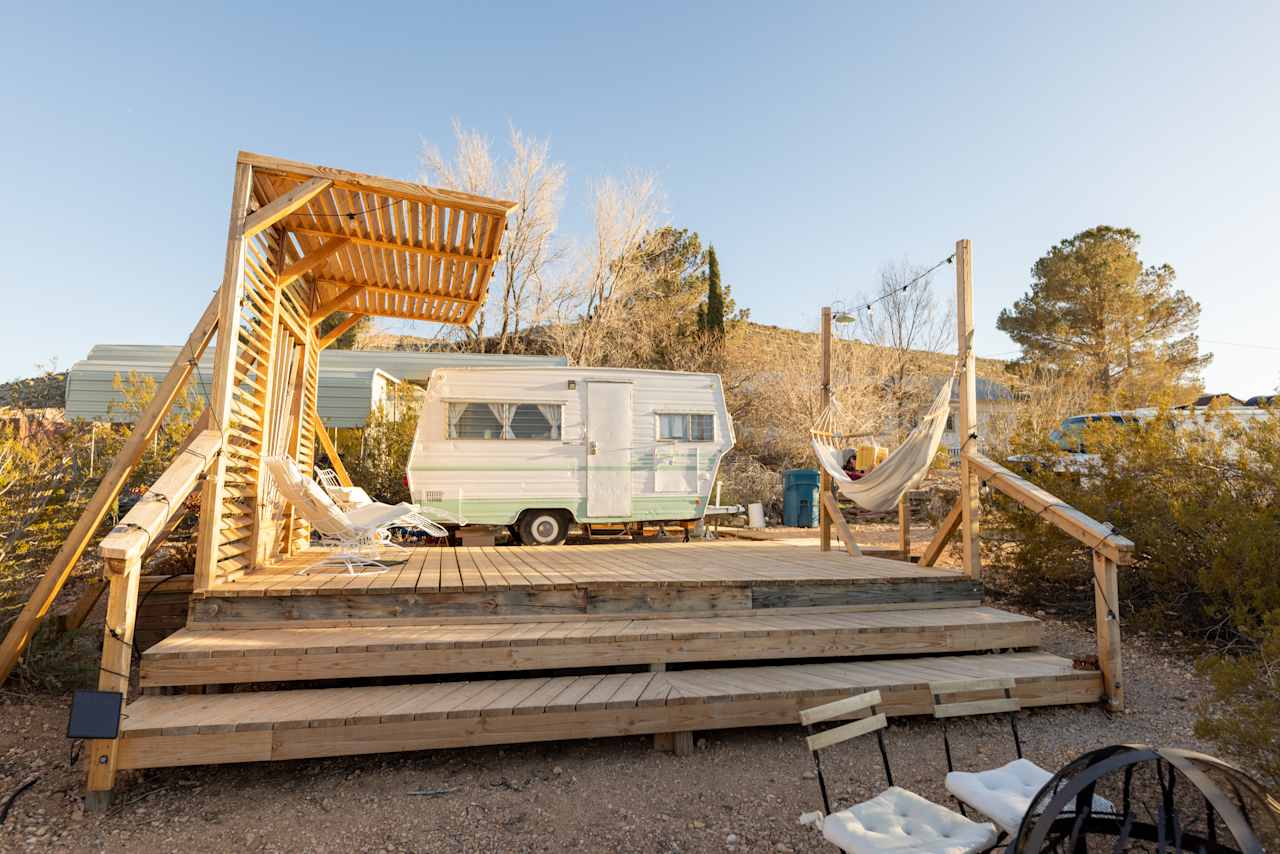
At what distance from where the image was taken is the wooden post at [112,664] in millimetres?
2637

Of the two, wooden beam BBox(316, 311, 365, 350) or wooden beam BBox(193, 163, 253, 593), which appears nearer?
wooden beam BBox(193, 163, 253, 593)

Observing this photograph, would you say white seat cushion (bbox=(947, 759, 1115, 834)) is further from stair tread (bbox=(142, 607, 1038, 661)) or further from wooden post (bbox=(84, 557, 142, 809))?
wooden post (bbox=(84, 557, 142, 809))

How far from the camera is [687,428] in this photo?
844 centimetres

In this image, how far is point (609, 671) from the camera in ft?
12.1

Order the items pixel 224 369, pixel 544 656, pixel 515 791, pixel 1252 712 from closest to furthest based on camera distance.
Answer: pixel 1252 712 → pixel 515 791 → pixel 544 656 → pixel 224 369

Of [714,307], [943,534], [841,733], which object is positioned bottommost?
[841,733]

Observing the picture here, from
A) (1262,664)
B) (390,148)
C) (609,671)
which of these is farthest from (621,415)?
(390,148)

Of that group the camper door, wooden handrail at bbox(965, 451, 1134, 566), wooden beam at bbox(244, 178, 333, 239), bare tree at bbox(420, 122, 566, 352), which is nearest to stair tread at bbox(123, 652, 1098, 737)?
wooden handrail at bbox(965, 451, 1134, 566)

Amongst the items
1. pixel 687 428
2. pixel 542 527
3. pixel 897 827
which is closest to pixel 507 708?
pixel 897 827

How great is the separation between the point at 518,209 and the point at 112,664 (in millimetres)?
14767

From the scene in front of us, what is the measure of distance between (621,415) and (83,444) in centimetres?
507

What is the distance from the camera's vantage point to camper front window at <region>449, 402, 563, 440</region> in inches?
301

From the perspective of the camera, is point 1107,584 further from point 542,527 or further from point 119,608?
point 542,527

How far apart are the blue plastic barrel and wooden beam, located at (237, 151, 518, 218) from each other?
8150 mm
